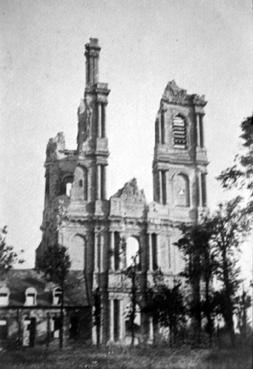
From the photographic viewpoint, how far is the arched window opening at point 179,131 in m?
6.92

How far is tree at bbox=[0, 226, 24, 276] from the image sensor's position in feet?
21.6

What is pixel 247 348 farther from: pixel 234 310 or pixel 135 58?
pixel 135 58

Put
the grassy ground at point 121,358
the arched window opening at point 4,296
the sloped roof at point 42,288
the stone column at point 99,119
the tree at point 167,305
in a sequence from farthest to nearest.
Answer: the stone column at point 99,119 → the arched window opening at point 4,296 → the sloped roof at point 42,288 → the tree at point 167,305 → the grassy ground at point 121,358

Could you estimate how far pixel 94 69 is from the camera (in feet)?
22.6

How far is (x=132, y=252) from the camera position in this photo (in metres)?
6.58

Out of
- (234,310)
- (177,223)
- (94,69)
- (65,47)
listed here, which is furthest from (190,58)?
(234,310)

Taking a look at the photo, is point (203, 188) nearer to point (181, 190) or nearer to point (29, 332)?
point (181, 190)

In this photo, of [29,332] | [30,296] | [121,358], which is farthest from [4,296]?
[121,358]

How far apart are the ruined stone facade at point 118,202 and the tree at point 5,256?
33 cm

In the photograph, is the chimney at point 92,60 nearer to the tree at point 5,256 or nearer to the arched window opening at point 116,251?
the arched window opening at point 116,251

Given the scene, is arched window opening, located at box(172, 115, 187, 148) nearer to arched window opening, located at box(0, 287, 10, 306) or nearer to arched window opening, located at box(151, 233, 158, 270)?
arched window opening, located at box(151, 233, 158, 270)

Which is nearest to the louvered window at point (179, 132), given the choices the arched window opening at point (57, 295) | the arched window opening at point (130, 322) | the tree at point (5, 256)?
the arched window opening at point (130, 322)

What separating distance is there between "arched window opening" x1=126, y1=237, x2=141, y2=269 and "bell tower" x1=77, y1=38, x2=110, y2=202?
0.70 m

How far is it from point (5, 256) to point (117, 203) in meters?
1.61
